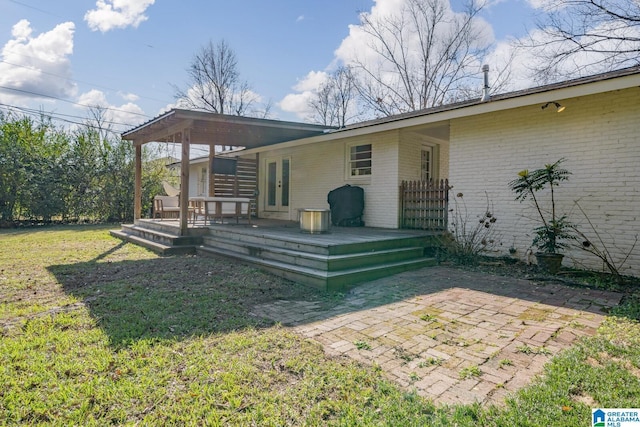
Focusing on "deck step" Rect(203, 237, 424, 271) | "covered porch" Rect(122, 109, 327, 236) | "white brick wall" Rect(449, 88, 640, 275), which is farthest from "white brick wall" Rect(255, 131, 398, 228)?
"deck step" Rect(203, 237, 424, 271)

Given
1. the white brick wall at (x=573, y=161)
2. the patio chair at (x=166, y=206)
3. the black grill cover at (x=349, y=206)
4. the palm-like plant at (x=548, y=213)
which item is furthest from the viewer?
the patio chair at (x=166, y=206)

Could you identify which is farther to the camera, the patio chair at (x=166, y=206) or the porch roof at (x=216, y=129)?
the patio chair at (x=166, y=206)

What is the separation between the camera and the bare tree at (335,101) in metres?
24.4

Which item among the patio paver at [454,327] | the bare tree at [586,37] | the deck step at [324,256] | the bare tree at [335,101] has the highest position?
the bare tree at [335,101]

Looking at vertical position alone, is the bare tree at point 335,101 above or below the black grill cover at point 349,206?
above

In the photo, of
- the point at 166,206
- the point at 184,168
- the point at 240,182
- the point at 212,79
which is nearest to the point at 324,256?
the point at 184,168

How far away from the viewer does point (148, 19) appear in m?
14.7

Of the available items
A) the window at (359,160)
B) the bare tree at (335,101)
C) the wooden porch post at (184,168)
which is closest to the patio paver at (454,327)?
the wooden porch post at (184,168)

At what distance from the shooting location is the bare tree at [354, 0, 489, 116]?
18.8 m

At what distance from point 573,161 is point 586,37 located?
24.4 ft

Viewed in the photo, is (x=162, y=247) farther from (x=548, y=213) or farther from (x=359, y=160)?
(x=548, y=213)

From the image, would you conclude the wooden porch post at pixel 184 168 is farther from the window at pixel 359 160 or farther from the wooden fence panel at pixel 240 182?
the wooden fence panel at pixel 240 182

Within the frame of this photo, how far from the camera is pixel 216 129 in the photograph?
905cm

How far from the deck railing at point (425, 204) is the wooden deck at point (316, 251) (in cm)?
77
